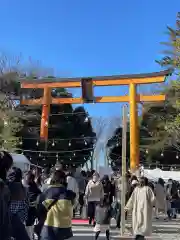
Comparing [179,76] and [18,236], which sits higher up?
[179,76]

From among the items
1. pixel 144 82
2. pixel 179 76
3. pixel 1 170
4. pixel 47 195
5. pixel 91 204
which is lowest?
pixel 91 204

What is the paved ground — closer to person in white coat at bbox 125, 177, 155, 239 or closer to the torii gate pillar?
person in white coat at bbox 125, 177, 155, 239

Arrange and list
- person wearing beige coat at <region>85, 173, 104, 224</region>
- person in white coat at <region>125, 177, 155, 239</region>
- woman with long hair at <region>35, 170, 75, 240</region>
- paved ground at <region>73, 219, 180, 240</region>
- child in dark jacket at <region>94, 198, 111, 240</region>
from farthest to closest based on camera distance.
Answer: person wearing beige coat at <region>85, 173, 104, 224</region>
paved ground at <region>73, 219, 180, 240</region>
child in dark jacket at <region>94, 198, 111, 240</region>
person in white coat at <region>125, 177, 155, 239</region>
woman with long hair at <region>35, 170, 75, 240</region>

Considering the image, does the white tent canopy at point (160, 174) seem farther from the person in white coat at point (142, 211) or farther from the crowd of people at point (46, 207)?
the person in white coat at point (142, 211)

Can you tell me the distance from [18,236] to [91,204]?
6.82m

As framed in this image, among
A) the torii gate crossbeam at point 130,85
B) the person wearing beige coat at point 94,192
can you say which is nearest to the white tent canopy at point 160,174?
the torii gate crossbeam at point 130,85

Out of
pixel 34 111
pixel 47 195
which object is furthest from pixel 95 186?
pixel 34 111

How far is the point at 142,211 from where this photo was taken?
8555 mm

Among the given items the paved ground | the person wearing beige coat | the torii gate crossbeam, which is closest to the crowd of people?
the paved ground

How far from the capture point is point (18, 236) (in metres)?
5.32

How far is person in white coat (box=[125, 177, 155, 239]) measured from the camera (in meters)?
8.50

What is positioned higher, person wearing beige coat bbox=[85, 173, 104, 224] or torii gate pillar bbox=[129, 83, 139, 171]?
torii gate pillar bbox=[129, 83, 139, 171]

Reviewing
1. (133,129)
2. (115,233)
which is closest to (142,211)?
(115,233)

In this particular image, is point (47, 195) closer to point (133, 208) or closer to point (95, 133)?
point (133, 208)
